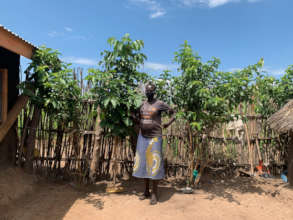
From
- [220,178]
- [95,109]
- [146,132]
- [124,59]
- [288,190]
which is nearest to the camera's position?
[146,132]

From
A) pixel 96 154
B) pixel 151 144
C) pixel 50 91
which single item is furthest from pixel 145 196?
pixel 50 91

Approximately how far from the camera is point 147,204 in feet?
12.4

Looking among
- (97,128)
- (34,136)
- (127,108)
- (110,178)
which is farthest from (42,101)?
(110,178)

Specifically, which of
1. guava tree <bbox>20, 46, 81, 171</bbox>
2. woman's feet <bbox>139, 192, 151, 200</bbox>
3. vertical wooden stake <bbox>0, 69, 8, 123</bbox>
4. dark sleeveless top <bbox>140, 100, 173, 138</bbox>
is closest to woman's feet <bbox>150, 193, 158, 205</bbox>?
woman's feet <bbox>139, 192, 151, 200</bbox>

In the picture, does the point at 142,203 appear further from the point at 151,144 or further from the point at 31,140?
the point at 31,140

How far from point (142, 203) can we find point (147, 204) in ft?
0.29

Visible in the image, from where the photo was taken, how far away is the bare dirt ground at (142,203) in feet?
11.3

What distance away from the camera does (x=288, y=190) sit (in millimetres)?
4738

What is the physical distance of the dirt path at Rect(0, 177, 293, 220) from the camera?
344 centimetres

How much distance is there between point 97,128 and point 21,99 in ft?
5.02

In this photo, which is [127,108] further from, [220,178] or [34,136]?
[220,178]

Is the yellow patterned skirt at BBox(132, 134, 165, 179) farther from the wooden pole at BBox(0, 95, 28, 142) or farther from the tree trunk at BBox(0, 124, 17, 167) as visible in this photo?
the tree trunk at BBox(0, 124, 17, 167)

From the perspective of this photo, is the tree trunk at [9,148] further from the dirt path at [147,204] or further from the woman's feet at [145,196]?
the woman's feet at [145,196]

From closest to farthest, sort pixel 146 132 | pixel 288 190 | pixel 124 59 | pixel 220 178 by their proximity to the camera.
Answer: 1. pixel 146 132
2. pixel 124 59
3. pixel 288 190
4. pixel 220 178
